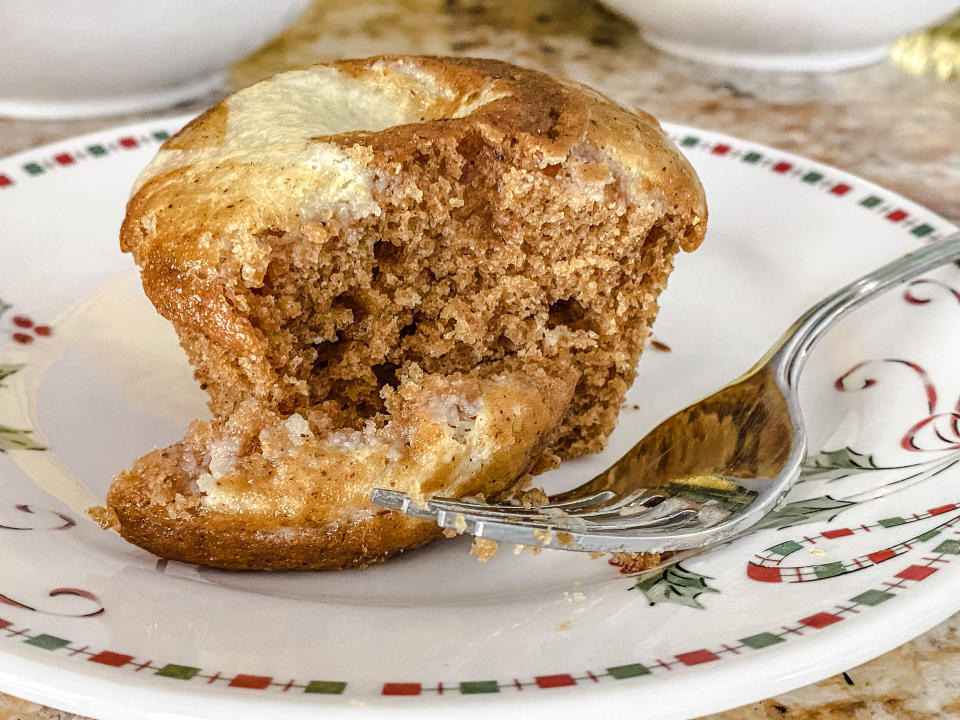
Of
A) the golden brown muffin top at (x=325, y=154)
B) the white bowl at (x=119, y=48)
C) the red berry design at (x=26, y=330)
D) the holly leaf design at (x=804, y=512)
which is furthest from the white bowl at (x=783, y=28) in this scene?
the red berry design at (x=26, y=330)

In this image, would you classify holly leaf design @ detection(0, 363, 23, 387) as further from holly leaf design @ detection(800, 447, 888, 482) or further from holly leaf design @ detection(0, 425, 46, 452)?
holly leaf design @ detection(800, 447, 888, 482)

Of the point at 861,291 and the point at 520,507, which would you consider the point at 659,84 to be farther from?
the point at 520,507

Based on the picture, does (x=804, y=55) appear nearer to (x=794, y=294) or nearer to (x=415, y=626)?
(x=794, y=294)

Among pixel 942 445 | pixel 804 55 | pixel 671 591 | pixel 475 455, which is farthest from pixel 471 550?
pixel 804 55

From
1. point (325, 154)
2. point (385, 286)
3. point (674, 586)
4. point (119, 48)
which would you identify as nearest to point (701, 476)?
point (674, 586)

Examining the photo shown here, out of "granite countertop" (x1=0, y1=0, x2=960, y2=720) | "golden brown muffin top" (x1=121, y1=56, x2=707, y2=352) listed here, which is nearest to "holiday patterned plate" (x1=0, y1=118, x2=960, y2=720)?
"golden brown muffin top" (x1=121, y1=56, x2=707, y2=352)

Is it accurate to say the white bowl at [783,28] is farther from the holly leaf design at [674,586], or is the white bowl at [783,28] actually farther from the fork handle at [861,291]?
the holly leaf design at [674,586]

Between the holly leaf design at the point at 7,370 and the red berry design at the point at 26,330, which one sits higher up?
the red berry design at the point at 26,330
